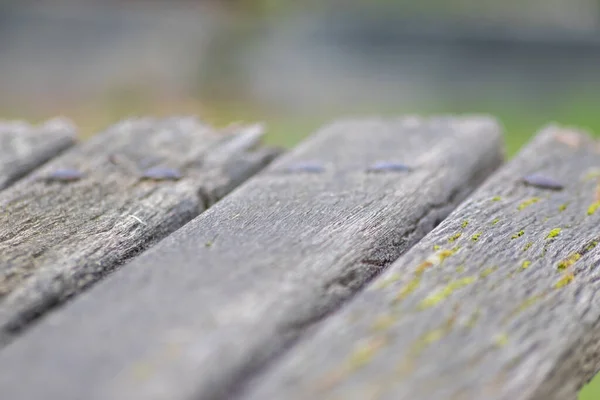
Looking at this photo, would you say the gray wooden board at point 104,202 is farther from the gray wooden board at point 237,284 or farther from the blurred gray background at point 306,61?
the blurred gray background at point 306,61

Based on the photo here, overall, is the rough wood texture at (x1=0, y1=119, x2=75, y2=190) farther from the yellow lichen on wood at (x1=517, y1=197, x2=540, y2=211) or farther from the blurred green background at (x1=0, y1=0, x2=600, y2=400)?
the blurred green background at (x1=0, y1=0, x2=600, y2=400)

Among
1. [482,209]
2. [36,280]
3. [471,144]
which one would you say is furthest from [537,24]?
[36,280]

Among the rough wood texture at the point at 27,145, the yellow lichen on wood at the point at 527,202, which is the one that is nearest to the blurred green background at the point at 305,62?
the rough wood texture at the point at 27,145

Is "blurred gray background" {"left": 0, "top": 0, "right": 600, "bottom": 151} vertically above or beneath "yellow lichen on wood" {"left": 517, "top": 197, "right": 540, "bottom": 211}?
above

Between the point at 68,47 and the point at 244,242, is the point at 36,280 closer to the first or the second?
the point at 244,242

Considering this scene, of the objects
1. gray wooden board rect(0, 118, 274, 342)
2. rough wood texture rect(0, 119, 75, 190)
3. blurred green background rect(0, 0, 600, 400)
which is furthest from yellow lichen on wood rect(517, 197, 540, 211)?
blurred green background rect(0, 0, 600, 400)
